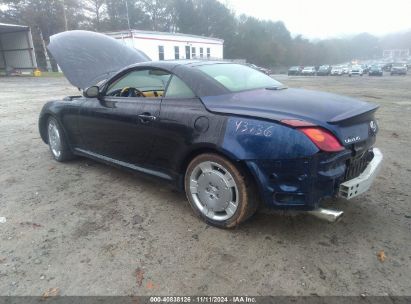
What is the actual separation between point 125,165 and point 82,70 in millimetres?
2095

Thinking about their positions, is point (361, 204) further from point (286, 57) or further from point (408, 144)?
point (286, 57)

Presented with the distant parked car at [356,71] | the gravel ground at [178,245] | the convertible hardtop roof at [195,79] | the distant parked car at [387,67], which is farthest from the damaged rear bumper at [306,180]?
the distant parked car at [387,67]

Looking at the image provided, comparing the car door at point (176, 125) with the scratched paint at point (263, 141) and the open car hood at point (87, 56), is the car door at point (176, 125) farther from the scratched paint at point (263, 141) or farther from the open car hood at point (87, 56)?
the open car hood at point (87, 56)

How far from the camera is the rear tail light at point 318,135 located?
244 centimetres

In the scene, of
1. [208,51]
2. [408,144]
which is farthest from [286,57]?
[408,144]

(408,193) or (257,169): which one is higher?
(257,169)

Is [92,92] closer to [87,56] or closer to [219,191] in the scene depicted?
[87,56]

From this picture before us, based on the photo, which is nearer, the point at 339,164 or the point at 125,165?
the point at 339,164

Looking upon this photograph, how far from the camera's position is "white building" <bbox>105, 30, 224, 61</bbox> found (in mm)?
30859

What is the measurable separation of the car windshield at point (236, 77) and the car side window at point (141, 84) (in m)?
0.46

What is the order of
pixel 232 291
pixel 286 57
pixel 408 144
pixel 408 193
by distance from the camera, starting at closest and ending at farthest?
pixel 232 291, pixel 408 193, pixel 408 144, pixel 286 57

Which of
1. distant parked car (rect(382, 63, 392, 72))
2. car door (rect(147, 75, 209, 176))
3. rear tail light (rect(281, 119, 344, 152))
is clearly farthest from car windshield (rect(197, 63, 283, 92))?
distant parked car (rect(382, 63, 392, 72))

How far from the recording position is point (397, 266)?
246cm

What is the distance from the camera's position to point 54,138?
198 inches
